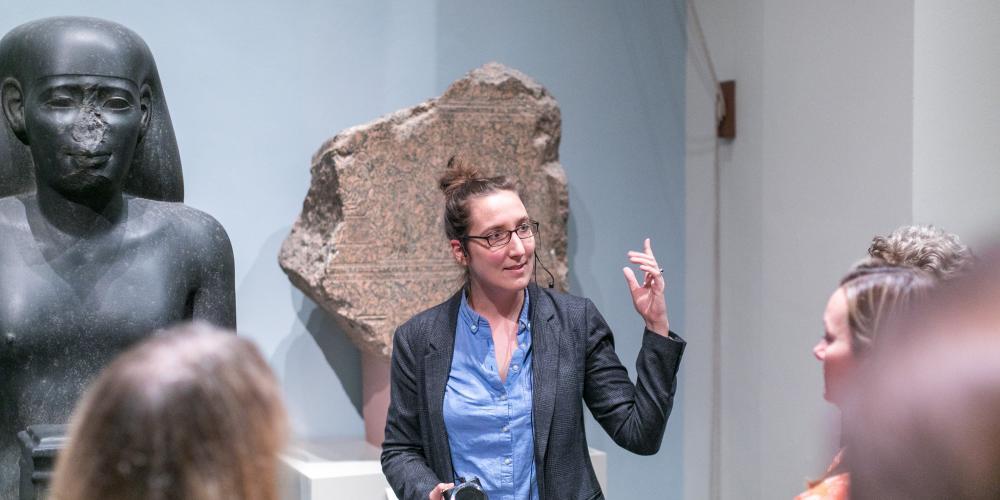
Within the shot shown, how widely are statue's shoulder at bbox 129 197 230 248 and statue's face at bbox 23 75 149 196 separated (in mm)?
159

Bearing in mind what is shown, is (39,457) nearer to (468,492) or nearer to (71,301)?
(71,301)

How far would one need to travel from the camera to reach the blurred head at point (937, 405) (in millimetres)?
1285

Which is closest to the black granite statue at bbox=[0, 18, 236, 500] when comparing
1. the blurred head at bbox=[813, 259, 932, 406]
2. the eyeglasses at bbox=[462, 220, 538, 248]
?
the eyeglasses at bbox=[462, 220, 538, 248]

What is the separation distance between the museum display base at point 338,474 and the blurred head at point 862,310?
6.32ft

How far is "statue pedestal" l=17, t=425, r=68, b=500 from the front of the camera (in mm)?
2324

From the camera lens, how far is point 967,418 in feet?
4.20

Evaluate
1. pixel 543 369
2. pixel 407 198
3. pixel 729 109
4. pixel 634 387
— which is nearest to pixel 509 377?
pixel 543 369

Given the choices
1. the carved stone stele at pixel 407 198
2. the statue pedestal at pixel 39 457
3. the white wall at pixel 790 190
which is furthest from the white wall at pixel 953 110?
the statue pedestal at pixel 39 457

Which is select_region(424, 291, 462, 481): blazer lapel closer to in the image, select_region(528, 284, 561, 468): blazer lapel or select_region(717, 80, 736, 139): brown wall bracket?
select_region(528, 284, 561, 468): blazer lapel

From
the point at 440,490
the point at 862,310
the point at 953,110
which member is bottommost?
the point at 440,490

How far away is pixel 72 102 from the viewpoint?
257 cm

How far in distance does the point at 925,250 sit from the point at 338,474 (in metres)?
1.98

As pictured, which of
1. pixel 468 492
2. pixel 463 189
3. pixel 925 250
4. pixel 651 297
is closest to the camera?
pixel 925 250

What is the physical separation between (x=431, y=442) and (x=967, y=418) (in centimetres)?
141
